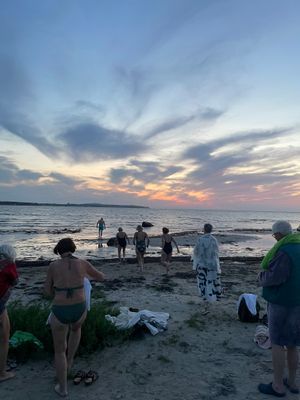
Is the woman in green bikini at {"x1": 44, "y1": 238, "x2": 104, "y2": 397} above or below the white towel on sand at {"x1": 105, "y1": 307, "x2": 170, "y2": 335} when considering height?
above

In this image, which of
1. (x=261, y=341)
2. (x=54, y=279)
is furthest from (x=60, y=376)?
(x=261, y=341)

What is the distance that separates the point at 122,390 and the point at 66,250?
2.01 metres

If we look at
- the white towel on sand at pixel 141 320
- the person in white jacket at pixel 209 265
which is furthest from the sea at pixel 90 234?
the white towel on sand at pixel 141 320

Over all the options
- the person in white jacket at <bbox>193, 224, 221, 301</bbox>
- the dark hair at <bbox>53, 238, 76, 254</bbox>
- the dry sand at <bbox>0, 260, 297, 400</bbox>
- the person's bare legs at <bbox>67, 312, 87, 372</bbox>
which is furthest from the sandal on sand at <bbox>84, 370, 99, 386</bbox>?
the person in white jacket at <bbox>193, 224, 221, 301</bbox>

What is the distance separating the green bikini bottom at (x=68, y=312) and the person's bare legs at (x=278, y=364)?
97.0 inches

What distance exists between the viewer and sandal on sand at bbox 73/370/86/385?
450 cm

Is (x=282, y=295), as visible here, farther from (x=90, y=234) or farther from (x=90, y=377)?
(x=90, y=234)

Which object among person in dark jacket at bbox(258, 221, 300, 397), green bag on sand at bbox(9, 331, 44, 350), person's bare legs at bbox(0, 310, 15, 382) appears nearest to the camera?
person in dark jacket at bbox(258, 221, 300, 397)

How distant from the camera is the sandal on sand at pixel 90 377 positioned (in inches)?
176

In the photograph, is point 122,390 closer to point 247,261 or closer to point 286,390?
point 286,390

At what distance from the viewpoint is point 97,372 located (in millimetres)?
4852

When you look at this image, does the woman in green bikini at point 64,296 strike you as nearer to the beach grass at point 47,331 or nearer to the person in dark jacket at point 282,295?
the beach grass at point 47,331

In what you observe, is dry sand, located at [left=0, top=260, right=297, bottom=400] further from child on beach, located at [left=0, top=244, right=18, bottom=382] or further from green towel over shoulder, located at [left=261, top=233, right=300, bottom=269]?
green towel over shoulder, located at [left=261, top=233, right=300, bottom=269]

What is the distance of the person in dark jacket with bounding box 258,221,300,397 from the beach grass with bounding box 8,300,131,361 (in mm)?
2733
